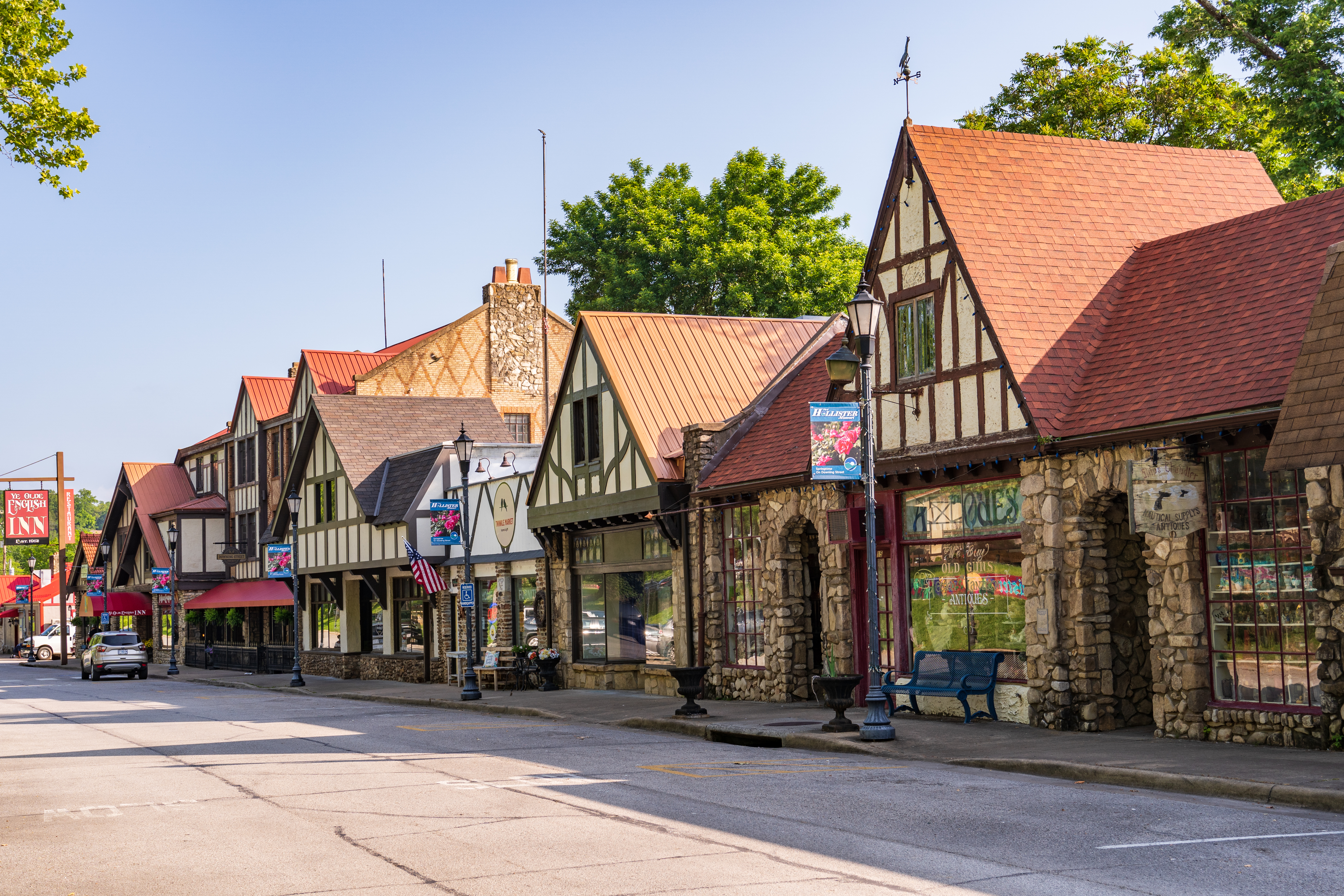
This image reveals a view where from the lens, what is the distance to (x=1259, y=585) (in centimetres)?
1489

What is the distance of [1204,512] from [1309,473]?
149 centimetres

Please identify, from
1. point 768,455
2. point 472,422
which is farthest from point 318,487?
point 768,455

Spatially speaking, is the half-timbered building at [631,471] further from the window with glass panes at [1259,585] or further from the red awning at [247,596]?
the red awning at [247,596]

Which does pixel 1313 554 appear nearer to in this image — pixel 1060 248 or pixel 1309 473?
pixel 1309 473

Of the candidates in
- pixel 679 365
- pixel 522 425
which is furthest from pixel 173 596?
pixel 679 365

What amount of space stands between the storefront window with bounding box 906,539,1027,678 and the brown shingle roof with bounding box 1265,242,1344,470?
4691 mm

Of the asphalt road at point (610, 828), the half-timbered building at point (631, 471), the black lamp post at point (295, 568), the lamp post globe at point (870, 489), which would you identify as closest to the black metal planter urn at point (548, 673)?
the half-timbered building at point (631, 471)

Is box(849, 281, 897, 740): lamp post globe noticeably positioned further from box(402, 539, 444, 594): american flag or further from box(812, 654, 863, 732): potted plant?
box(402, 539, 444, 594): american flag

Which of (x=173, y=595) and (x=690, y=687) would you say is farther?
(x=173, y=595)

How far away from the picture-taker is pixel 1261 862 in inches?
340

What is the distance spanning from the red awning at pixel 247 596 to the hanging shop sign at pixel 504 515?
15156 millimetres

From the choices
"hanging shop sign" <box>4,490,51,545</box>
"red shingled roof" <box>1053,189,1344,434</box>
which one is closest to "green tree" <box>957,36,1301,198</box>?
"red shingled roof" <box>1053,189,1344,434</box>

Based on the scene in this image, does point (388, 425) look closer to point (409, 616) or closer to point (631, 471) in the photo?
point (409, 616)

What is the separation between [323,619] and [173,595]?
1225 centimetres
